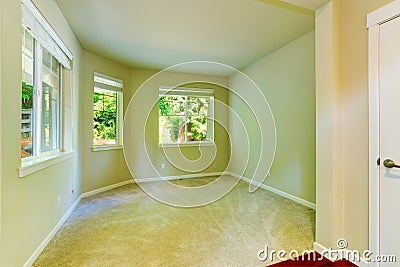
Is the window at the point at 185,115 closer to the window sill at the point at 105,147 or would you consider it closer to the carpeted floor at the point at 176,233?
the window sill at the point at 105,147

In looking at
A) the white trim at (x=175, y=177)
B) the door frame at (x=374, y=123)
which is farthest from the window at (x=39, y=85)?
the door frame at (x=374, y=123)

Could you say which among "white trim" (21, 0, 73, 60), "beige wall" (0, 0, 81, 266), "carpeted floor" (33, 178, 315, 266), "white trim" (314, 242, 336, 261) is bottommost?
"carpeted floor" (33, 178, 315, 266)

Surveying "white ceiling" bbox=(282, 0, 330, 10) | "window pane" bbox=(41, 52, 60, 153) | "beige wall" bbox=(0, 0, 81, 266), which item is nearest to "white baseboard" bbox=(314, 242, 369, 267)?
"white ceiling" bbox=(282, 0, 330, 10)

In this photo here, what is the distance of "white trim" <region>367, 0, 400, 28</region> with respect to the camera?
1.50 metres

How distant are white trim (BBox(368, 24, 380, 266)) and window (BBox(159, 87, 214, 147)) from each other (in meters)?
3.88

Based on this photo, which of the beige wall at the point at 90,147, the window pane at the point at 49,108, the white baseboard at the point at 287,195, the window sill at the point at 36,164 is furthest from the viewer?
the beige wall at the point at 90,147

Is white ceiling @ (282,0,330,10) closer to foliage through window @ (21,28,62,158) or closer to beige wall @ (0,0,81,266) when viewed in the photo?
beige wall @ (0,0,81,266)

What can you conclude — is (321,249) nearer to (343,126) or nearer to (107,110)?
(343,126)

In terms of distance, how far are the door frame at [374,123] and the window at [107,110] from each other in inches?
151

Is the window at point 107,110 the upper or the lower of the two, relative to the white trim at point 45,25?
lower

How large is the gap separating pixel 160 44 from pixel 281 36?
1863mm

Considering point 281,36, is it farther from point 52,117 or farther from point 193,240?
point 52,117

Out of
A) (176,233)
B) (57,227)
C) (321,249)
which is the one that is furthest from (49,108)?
(321,249)

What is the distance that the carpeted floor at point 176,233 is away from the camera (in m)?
1.93
